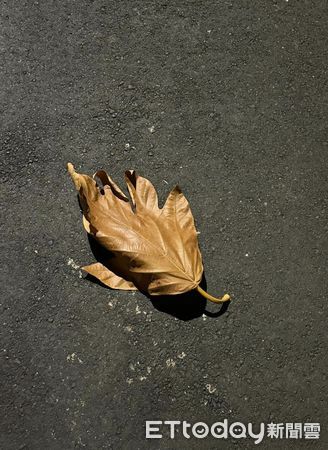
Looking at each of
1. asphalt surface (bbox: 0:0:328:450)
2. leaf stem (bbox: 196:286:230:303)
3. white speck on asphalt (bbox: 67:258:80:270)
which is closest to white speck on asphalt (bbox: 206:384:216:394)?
asphalt surface (bbox: 0:0:328:450)

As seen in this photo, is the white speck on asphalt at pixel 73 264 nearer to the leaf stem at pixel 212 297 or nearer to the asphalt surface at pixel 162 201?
the asphalt surface at pixel 162 201

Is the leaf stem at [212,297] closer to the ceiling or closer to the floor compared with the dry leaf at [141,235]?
closer to the floor

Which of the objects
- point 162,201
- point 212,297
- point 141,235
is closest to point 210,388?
point 212,297

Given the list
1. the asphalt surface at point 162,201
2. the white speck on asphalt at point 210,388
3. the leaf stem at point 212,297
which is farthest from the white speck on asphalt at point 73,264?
the white speck on asphalt at point 210,388

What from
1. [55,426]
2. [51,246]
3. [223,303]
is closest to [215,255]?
[223,303]

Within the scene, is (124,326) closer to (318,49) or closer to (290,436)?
(290,436)

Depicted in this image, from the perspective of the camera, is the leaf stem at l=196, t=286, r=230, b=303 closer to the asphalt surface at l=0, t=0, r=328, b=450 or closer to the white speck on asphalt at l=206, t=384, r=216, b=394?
the asphalt surface at l=0, t=0, r=328, b=450
